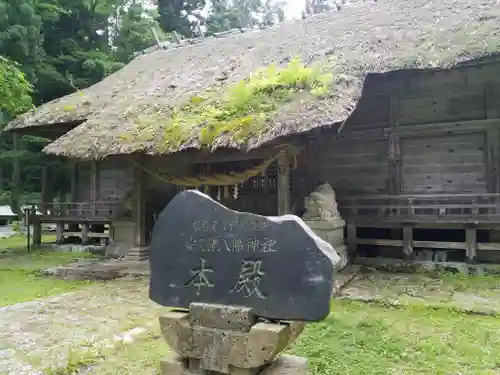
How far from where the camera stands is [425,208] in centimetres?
879

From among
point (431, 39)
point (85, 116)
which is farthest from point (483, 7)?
point (85, 116)

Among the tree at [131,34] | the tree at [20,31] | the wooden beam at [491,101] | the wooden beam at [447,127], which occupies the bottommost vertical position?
the wooden beam at [447,127]

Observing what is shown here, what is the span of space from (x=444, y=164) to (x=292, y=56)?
13.2ft

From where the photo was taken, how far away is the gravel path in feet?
Answer: 14.4

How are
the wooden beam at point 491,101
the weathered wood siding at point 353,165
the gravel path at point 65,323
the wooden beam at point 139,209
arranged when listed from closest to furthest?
the gravel path at point 65,323 < the wooden beam at point 491,101 < the weathered wood siding at point 353,165 < the wooden beam at point 139,209

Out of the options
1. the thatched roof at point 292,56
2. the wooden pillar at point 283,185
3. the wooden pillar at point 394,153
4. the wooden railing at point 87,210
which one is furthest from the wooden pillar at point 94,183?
the wooden pillar at point 394,153

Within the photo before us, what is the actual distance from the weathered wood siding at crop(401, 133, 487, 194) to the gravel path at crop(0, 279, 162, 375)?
5971mm

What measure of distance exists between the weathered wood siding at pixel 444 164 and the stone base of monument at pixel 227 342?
6740 millimetres

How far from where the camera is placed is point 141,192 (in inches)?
412

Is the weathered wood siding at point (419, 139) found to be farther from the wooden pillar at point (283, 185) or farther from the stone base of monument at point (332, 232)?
the wooden pillar at point (283, 185)

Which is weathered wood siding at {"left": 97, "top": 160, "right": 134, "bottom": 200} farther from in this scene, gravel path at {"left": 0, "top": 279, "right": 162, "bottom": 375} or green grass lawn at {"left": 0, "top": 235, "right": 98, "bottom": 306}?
gravel path at {"left": 0, "top": 279, "right": 162, "bottom": 375}

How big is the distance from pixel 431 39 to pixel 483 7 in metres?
1.84

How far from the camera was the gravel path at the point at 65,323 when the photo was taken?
439 centimetres

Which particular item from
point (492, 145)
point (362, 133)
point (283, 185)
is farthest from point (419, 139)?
point (283, 185)
